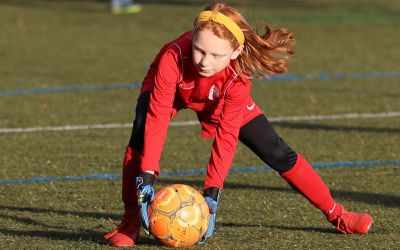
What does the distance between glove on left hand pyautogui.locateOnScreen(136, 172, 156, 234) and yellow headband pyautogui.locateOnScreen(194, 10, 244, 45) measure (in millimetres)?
884

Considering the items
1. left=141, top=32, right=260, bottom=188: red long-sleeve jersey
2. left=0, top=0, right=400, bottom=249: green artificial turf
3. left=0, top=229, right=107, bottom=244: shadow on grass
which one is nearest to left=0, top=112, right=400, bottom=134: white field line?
left=0, top=0, right=400, bottom=249: green artificial turf

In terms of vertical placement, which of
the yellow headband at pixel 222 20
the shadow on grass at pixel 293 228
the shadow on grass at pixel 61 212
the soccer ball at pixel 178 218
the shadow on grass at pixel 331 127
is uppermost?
the yellow headband at pixel 222 20

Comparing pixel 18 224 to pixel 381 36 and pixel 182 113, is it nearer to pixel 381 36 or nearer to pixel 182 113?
pixel 182 113

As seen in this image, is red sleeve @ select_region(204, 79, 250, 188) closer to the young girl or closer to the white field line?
the young girl

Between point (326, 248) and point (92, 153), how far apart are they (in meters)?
3.52

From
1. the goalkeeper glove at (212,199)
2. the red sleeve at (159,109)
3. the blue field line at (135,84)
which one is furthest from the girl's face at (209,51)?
the blue field line at (135,84)

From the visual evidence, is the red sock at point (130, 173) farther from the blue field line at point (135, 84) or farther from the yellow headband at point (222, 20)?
the blue field line at point (135, 84)

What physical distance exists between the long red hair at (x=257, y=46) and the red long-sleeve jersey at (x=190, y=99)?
0.28ft

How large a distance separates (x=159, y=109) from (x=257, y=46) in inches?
26.4

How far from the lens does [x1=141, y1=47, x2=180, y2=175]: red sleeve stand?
5566 millimetres

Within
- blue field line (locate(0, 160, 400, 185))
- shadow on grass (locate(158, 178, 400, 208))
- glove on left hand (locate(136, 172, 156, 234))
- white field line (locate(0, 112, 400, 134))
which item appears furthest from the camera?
white field line (locate(0, 112, 400, 134))


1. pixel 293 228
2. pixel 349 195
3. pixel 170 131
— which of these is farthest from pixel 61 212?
pixel 170 131

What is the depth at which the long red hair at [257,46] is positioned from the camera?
5684 millimetres

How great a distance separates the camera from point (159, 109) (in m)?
5.64
